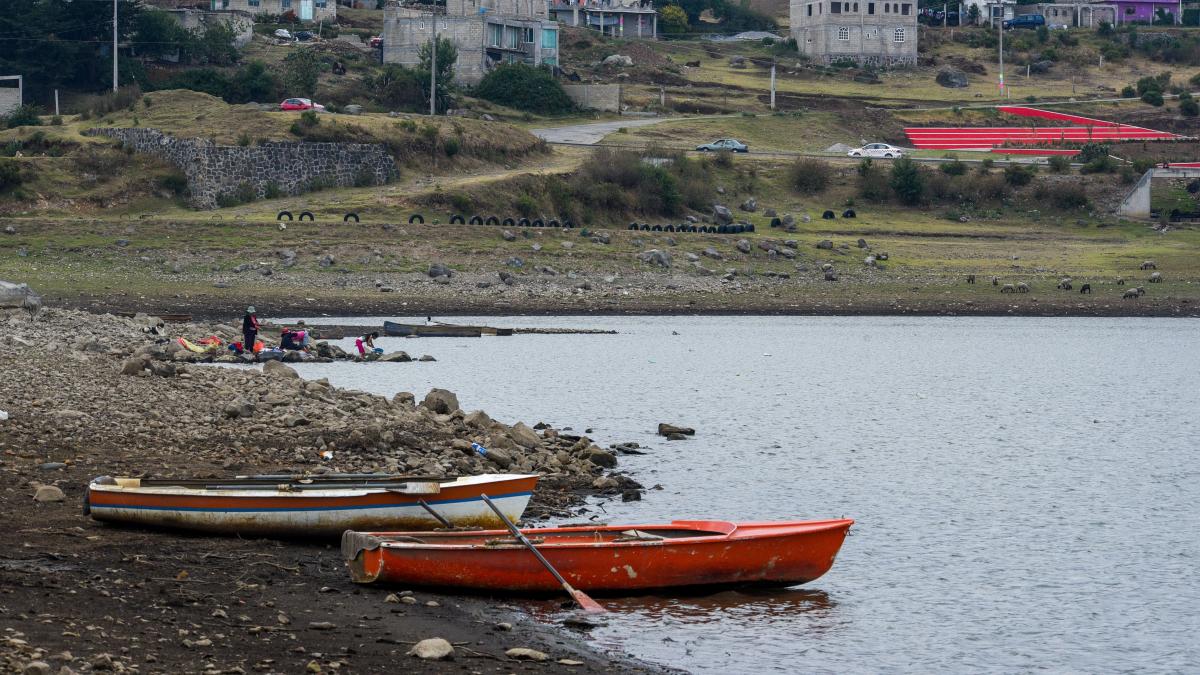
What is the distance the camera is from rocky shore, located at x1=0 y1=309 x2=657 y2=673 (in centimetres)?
1349

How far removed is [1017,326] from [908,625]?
43.3 metres

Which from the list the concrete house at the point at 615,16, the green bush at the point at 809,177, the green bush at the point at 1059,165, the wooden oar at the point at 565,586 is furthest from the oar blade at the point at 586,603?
the concrete house at the point at 615,16

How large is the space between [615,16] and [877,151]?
4963cm

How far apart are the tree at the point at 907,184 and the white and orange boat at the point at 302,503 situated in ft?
211

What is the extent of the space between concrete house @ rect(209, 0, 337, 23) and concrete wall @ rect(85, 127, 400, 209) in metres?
48.0

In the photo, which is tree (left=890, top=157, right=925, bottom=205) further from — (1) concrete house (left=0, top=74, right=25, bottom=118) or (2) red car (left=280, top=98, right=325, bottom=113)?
(1) concrete house (left=0, top=74, right=25, bottom=118)

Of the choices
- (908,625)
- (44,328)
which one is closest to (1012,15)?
(44,328)

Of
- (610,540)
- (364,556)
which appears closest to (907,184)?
(610,540)

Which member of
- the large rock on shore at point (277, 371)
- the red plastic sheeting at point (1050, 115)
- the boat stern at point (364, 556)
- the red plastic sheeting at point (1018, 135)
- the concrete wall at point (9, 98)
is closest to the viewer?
the boat stern at point (364, 556)

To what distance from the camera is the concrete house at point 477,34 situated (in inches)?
4058

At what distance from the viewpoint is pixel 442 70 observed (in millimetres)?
94875

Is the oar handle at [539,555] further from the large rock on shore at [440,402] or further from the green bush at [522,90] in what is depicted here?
the green bush at [522,90]

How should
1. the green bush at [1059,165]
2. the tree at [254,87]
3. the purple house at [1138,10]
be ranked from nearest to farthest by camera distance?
the green bush at [1059,165] → the tree at [254,87] → the purple house at [1138,10]

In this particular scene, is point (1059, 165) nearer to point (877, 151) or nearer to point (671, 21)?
point (877, 151)
